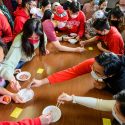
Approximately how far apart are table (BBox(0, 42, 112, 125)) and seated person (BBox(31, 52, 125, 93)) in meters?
0.05

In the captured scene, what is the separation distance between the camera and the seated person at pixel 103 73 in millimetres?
1435

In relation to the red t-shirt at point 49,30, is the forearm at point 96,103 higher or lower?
lower

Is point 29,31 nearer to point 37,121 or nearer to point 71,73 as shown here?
point 71,73

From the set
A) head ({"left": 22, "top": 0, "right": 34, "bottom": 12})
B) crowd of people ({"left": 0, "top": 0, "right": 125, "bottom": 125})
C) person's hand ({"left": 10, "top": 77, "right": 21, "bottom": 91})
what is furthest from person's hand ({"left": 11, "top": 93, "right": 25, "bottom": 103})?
head ({"left": 22, "top": 0, "right": 34, "bottom": 12})

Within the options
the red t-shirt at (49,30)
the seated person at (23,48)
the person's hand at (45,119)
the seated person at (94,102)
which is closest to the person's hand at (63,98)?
the seated person at (94,102)

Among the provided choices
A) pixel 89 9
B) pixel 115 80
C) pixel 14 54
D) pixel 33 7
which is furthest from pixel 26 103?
pixel 89 9

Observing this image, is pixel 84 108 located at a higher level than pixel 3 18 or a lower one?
lower

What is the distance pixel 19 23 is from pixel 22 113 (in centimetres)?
155

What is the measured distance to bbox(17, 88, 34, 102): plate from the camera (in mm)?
1558

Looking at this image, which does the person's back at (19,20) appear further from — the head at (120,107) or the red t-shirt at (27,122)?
the head at (120,107)

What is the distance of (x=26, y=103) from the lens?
153cm

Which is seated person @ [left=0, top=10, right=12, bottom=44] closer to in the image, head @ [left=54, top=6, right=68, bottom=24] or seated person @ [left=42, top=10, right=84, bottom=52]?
seated person @ [left=42, top=10, right=84, bottom=52]

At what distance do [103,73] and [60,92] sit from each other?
401 millimetres

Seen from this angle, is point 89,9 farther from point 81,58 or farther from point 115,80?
point 115,80
